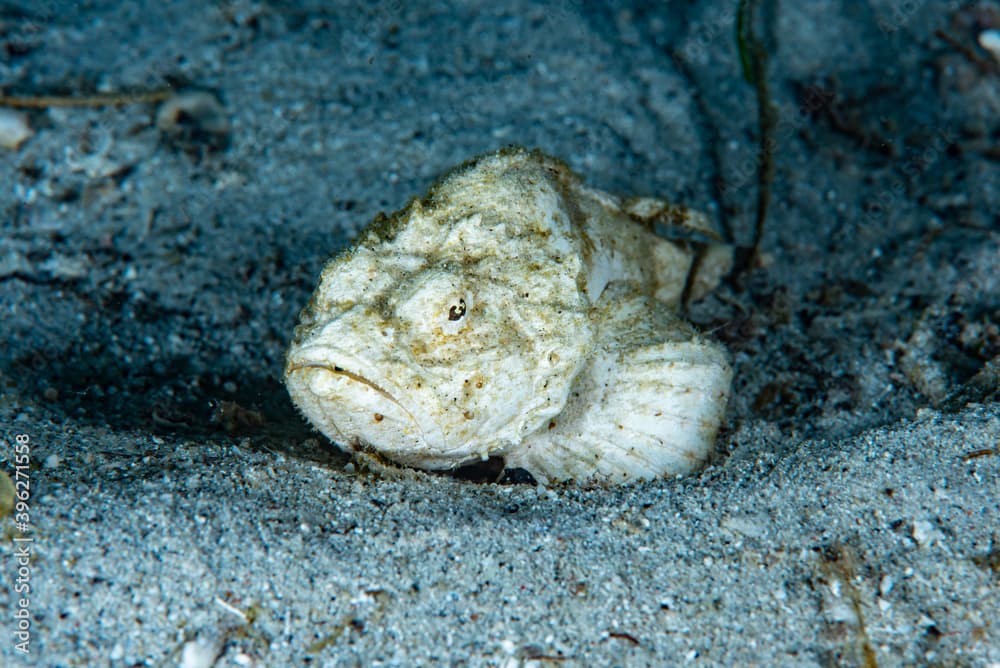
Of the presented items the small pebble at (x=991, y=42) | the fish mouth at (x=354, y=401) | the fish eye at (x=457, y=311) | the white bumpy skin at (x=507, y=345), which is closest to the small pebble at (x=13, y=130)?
the white bumpy skin at (x=507, y=345)

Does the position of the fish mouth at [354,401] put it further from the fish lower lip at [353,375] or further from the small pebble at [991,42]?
the small pebble at [991,42]

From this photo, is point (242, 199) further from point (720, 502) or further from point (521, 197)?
point (720, 502)

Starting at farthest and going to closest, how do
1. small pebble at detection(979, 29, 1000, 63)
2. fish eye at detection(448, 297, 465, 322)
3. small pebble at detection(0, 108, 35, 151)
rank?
small pebble at detection(979, 29, 1000, 63)
small pebble at detection(0, 108, 35, 151)
fish eye at detection(448, 297, 465, 322)

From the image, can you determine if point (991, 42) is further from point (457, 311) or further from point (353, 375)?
point (353, 375)

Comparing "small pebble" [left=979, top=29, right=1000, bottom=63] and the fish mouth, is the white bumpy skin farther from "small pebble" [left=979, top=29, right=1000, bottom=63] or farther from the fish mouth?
"small pebble" [left=979, top=29, right=1000, bottom=63]

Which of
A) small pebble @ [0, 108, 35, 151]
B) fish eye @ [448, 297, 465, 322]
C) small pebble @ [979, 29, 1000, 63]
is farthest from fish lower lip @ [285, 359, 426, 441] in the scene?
small pebble @ [979, 29, 1000, 63]

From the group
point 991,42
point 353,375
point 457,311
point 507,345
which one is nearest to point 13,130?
point 353,375

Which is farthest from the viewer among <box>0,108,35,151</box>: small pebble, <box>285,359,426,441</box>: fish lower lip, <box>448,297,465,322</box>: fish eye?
<box>0,108,35,151</box>: small pebble

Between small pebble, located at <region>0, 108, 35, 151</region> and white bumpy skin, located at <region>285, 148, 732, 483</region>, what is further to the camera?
small pebble, located at <region>0, 108, 35, 151</region>
